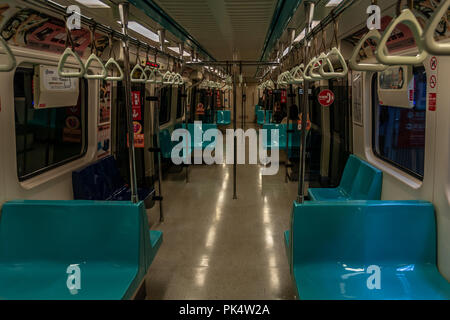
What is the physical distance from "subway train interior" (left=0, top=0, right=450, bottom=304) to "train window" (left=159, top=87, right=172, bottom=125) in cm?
214

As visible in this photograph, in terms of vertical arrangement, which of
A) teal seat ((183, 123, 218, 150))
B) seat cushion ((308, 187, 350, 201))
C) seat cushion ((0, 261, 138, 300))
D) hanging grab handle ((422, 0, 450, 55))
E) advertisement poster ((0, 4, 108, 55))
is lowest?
seat cushion ((0, 261, 138, 300))

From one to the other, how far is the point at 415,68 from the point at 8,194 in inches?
144

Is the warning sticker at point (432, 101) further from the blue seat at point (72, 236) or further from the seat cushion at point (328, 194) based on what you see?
the blue seat at point (72, 236)

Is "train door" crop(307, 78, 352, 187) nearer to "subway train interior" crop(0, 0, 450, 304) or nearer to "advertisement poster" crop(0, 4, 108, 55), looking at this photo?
"subway train interior" crop(0, 0, 450, 304)

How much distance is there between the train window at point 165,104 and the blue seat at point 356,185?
457 centimetres

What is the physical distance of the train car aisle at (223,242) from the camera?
3.15 m

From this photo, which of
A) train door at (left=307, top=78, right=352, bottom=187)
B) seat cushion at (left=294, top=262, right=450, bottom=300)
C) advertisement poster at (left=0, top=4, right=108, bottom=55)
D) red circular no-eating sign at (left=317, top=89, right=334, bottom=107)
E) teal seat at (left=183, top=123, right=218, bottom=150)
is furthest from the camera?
teal seat at (left=183, top=123, right=218, bottom=150)

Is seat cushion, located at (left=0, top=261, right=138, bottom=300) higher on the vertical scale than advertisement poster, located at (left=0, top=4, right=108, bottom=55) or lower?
lower

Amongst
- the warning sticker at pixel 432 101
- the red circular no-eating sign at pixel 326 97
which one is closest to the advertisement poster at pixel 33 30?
the warning sticker at pixel 432 101

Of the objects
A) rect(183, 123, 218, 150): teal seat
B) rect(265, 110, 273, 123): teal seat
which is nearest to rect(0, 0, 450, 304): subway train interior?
rect(183, 123, 218, 150): teal seat

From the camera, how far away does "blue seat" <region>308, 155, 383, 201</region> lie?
376 centimetres

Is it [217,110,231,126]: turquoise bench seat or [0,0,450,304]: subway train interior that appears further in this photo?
[217,110,231,126]: turquoise bench seat

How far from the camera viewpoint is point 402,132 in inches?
195
